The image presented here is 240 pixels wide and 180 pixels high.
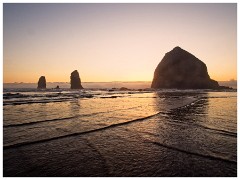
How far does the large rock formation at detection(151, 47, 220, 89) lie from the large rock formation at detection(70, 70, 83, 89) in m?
41.8

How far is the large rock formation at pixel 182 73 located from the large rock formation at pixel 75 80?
137ft

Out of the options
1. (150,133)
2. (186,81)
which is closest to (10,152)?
(150,133)

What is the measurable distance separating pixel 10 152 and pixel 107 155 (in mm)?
2240

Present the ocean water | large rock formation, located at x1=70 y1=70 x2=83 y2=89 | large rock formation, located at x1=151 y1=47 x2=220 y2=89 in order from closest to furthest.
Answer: the ocean water, large rock formation, located at x1=151 y1=47 x2=220 y2=89, large rock formation, located at x1=70 y1=70 x2=83 y2=89

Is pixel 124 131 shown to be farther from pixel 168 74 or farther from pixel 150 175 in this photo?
pixel 168 74

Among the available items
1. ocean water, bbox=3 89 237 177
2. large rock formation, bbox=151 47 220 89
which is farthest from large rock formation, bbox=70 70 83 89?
ocean water, bbox=3 89 237 177

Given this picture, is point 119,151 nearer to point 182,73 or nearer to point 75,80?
point 182,73

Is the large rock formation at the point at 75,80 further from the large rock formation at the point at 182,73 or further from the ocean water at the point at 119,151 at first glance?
the ocean water at the point at 119,151

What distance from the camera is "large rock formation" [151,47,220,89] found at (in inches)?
3548

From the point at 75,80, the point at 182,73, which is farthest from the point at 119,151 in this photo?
the point at 75,80

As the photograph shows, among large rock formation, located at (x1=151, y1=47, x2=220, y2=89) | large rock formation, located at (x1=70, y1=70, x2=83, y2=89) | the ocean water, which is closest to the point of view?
the ocean water

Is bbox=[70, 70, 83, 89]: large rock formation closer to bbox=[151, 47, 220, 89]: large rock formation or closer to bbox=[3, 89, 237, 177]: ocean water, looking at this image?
bbox=[151, 47, 220, 89]: large rock formation

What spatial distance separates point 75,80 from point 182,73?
57678mm

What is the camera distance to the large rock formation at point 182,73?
90125mm
